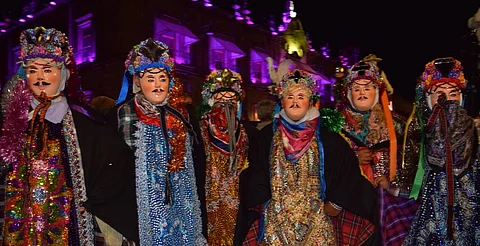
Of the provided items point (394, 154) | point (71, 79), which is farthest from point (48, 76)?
point (394, 154)

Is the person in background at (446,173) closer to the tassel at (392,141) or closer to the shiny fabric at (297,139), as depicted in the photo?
the tassel at (392,141)

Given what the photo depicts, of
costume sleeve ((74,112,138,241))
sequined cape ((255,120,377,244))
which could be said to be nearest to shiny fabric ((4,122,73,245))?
costume sleeve ((74,112,138,241))

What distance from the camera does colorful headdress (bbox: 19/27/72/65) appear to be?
3416 millimetres

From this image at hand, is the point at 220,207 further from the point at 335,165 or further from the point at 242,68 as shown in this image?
the point at 242,68

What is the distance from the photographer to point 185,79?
715 inches

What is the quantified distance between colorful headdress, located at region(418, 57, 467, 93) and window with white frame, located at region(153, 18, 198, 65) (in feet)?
44.6

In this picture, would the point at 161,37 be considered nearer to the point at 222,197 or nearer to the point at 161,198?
the point at 222,197

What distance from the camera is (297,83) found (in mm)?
4215

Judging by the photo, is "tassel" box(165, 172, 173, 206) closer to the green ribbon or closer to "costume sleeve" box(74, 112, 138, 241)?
"costume sleeve" box(74, 112, 138, 241)

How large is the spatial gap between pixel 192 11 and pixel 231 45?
2454mm

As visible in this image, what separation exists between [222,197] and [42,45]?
7.12 feet

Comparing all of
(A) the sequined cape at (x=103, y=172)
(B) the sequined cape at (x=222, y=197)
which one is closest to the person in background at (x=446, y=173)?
(B) the sequined cape at (x=222, y=197)

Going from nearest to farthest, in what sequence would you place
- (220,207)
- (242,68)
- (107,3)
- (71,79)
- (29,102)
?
(29,102) < (71,79) < (220,207) < (107,3) < (242,68)

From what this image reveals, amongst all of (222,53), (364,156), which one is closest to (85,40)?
(222,53)
